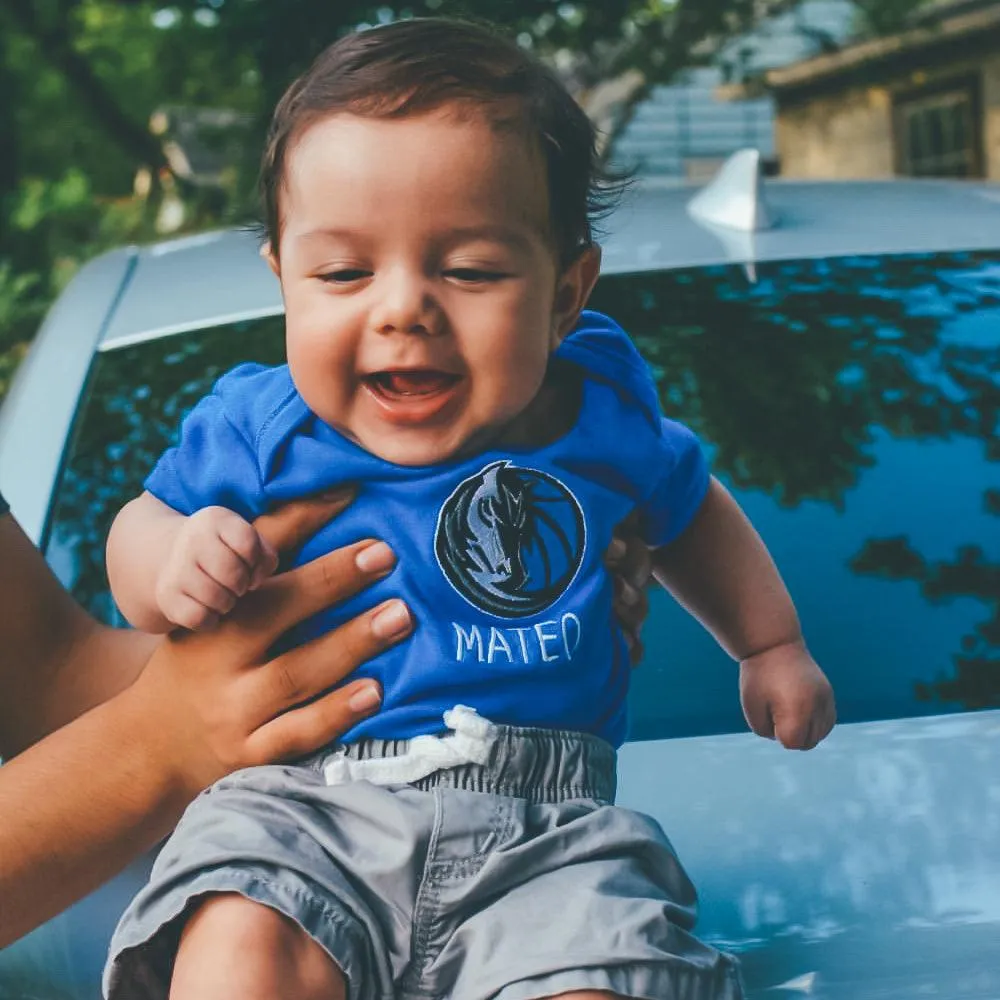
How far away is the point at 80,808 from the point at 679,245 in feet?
4.73

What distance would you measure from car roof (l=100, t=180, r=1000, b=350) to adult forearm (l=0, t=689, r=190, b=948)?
3.21 ft

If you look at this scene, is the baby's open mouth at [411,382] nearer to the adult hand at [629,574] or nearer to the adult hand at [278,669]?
the adult hand at [278,669]

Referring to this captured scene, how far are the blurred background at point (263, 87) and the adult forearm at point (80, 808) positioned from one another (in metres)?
1.01

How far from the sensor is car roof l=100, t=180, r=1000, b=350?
7.83ft

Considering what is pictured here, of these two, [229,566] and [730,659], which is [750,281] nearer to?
[730,659]

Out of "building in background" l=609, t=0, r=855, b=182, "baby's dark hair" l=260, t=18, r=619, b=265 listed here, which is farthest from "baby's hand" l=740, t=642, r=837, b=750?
"building in background" l=609, t=0, r=855, b=182

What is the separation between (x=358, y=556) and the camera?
1449 millimetres

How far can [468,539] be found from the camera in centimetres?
147

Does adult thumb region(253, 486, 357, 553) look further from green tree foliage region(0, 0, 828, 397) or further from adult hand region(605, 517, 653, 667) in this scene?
green tree foliage region(0, 0, 828, 397)

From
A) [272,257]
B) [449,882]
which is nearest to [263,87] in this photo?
[272,257]

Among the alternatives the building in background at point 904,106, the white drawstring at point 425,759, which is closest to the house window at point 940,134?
the building in background at point 904,106

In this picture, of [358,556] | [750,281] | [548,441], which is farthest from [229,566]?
[750,281]

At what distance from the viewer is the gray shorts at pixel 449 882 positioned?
4.04ft

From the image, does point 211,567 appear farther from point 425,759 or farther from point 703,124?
point 703,124
